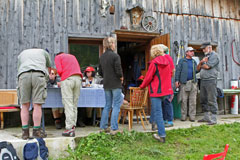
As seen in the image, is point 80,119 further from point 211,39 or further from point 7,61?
point 211,39

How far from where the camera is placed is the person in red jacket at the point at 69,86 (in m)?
4.34

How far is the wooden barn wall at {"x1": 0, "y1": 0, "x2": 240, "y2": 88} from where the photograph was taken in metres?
6.20

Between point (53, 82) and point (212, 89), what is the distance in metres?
3.75

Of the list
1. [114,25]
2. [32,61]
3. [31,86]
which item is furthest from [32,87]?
[114,25]

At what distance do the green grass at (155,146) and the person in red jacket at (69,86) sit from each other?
364 mm

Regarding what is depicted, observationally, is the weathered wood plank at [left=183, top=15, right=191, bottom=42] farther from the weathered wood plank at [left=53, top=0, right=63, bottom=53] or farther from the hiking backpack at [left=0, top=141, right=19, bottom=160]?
the hiking backpack at [left=0, top=141, right=19, bottom=160]

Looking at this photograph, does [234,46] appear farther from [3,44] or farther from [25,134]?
[25,134]

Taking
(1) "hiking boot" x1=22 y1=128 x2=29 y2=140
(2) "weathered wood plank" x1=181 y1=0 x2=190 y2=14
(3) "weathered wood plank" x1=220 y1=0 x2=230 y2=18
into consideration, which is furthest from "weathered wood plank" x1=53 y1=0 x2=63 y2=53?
(3) "weathered wood plank" x1=220 y1=0 x2=230 y2=18

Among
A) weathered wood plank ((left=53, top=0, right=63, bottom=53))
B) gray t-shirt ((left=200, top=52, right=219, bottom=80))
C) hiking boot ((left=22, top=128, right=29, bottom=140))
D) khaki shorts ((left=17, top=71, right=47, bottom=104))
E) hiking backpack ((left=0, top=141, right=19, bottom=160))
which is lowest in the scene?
hiking backpack ((left=0, top=141, right=19, bottom=160))

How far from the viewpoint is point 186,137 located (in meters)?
4.78

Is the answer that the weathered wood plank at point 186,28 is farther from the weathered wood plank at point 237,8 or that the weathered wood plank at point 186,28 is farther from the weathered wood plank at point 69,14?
the weathered wood plank at point 69,14

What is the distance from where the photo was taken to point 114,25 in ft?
23.5

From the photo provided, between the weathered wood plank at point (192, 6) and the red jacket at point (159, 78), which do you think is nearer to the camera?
the red jacket at point (159, 78)

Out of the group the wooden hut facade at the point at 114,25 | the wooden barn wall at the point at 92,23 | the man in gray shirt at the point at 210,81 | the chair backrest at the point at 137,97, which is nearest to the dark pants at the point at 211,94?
the man in gray shirt at the point at 210,81
